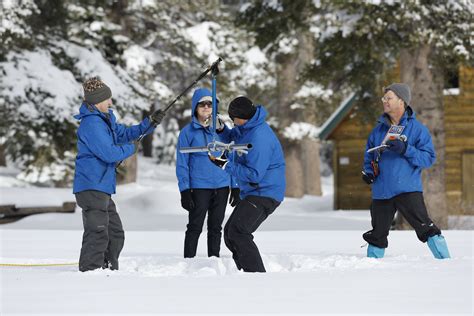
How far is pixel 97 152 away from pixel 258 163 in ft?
4.28

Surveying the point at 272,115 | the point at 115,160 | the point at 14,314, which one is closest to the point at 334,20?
the point at 115,160

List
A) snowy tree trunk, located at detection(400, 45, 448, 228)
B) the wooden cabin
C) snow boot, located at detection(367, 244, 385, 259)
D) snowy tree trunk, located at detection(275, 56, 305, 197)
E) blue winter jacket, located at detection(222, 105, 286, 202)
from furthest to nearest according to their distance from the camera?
snowy tree trunk, located at detection(275, 56, 305, 197) → the wooden cabin → snowy tree trunk, located at detection(400, 45, 448, 228) → snow boot, located at detection(367, 244, 385, 259) → blue winter jacket, located at detection(222, 105, 286, 202)

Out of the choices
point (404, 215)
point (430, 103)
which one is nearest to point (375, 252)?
point (404, 215)

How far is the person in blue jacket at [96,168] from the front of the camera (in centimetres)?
791

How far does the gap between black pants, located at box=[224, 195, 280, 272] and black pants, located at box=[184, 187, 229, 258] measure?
1.50 m

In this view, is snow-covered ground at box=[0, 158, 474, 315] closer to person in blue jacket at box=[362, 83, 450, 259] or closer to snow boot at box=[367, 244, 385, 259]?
snow boot at box=[367, 244, 385, 259]

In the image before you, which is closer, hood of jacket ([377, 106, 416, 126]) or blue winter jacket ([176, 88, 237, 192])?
hood of jacket ([377, 106, 416, 126])

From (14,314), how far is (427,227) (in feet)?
15.0

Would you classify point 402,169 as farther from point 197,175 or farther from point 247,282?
point 247,282

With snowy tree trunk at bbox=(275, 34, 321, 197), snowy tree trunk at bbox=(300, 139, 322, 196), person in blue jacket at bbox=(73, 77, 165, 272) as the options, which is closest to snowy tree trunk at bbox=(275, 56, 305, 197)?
snowy tree trunk at bbox=(275, 34, 321, 197)

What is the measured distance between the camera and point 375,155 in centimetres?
897

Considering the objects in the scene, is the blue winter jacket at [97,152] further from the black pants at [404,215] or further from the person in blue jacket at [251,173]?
the black pants at [404,215]

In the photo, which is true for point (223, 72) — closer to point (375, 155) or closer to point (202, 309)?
point (375, 155)

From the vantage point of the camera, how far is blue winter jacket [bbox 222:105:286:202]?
7859 millimetres
